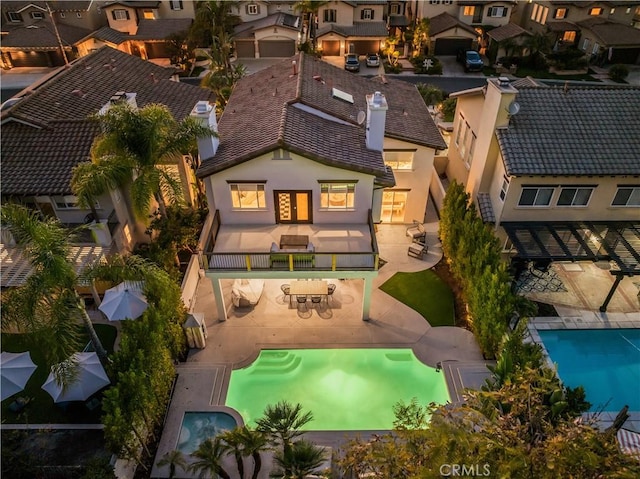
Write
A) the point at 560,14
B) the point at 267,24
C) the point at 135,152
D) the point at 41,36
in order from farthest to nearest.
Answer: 1. the point at 560,14
2. the point at 267,24
3. the point at 41,36
4. the point at 135,152

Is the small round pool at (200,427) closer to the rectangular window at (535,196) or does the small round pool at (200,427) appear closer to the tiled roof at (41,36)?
the rectangular window at (535,196)

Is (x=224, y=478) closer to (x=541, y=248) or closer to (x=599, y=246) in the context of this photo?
(x=541, y=248)

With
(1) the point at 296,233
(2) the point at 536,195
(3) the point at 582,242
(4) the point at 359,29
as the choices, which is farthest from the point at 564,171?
(4) the point at 359,29

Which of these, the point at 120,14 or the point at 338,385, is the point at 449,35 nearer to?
the point at 120,14

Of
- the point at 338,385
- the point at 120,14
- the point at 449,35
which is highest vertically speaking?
the point at 120,14

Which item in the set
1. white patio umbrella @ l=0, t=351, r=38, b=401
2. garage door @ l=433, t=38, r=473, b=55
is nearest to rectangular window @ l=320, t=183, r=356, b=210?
white patio umbrella @ l=0, t=351, r=38, b=401

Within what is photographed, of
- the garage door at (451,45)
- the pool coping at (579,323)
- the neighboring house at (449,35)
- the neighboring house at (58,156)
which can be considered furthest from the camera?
the garage door at (451,45)

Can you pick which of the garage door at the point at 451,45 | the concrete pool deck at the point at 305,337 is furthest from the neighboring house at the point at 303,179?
the garage door at the point at 451,45

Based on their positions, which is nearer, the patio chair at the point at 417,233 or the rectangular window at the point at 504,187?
the rectangular window at the point at 504,187
